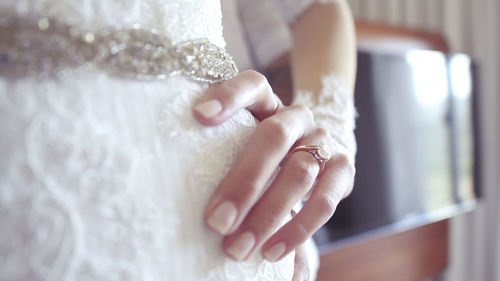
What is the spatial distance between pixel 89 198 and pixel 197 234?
0.27 ft

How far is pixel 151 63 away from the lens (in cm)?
27

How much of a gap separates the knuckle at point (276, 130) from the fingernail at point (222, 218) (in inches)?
2.7

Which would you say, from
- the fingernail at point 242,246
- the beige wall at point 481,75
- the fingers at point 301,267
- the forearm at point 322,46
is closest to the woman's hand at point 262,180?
the fingernail at point 242,246

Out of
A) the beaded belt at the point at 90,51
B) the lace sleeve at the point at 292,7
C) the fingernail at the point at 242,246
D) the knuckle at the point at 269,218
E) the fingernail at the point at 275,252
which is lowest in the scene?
the fingernail at the point at 275,252

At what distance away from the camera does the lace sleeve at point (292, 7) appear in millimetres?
705

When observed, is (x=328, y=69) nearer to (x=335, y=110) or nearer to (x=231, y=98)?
(x=335, y=110)

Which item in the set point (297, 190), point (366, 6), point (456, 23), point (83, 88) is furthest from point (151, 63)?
point (456, 23)

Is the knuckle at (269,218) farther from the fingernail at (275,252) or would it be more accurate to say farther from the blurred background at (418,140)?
the blurred background at (418,140)

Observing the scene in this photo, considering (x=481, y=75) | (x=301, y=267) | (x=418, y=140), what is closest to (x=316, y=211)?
(x=301, y=267)

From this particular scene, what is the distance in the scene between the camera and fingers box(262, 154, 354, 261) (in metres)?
0.33

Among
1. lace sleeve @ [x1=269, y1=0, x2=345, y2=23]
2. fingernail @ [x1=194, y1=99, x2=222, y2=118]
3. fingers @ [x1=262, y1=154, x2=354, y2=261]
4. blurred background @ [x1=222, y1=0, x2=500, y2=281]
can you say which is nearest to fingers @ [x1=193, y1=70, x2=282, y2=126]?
fingernail @ [x1=194, y1=99, x2=222, y2=118]

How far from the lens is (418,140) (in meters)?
1.88

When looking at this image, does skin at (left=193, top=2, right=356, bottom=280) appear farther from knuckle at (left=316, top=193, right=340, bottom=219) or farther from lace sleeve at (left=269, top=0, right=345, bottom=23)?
lace sleeve at (left=269, top=0, right=345, bottom=23)

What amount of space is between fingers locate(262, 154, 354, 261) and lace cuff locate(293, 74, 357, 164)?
0.13 metres
